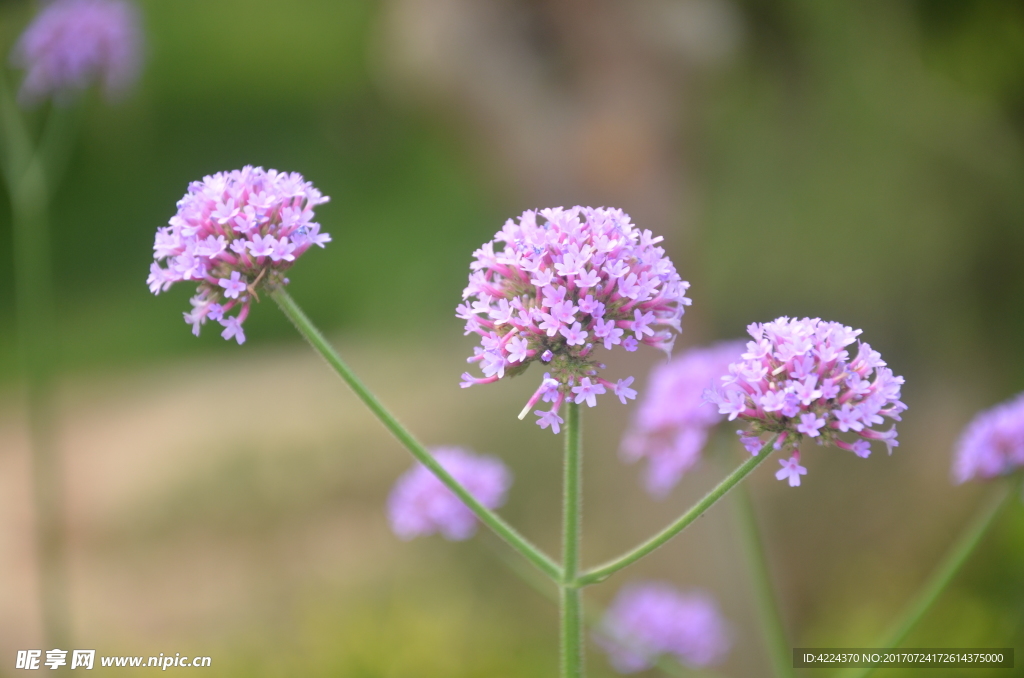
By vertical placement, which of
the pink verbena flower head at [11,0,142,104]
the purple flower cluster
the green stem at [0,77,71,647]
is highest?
the pink verbena flower head at [11,0,142,104]

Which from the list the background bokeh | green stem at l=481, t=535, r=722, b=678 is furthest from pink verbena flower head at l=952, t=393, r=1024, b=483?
the background bokeh

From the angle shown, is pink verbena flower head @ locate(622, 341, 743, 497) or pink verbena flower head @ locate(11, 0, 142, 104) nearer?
pink verbena flower head @ locate(622, 341, 743, 497)

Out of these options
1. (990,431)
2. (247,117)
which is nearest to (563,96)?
(990,431)

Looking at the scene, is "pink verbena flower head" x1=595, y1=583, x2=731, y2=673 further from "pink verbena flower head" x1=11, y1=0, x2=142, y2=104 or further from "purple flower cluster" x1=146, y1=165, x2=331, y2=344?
"pink verbena flower head" x1=11, y1=0, x2=142, y2=104

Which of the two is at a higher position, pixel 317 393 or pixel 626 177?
pixel 317 393

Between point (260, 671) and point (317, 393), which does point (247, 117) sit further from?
point (260, 671)

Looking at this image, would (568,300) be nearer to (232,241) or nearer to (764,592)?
(232,241)
